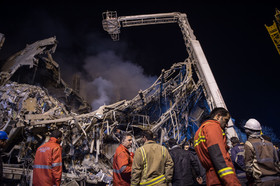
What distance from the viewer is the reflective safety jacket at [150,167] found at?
2725 mm

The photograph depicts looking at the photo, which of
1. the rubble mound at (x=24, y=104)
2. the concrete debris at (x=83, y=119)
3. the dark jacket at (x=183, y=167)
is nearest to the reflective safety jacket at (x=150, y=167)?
the dark jacket at (x=183, y=167)

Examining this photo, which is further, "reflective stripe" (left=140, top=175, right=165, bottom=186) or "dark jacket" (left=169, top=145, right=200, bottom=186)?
"dark jacket" (left=169, top=145, right=200, bottom=186)

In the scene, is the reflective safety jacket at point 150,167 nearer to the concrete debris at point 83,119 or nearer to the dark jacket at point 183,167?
the dark jacket at point 183,167

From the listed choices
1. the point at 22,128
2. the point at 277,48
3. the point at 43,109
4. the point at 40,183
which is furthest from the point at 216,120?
the point at 277,48

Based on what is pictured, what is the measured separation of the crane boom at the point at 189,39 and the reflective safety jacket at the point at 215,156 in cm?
489

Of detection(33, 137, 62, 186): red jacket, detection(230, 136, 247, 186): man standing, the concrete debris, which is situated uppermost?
the concrete debris

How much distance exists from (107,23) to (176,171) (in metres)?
11.4

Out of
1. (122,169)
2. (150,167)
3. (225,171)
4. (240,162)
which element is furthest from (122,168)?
(240,162)

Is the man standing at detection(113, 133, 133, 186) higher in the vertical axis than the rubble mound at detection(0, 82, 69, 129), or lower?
lower

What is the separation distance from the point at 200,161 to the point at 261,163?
78cm

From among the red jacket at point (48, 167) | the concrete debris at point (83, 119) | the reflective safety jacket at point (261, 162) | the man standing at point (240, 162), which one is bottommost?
the man standing at point (240, 162)

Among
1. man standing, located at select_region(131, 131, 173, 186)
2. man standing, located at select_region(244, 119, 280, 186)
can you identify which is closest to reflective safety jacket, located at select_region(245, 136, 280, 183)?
man standing, located at select_region(244, 119, 280, 186)

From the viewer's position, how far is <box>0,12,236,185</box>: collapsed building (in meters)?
6.99

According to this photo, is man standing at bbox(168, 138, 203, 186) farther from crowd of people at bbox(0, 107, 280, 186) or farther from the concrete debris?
the concrete debris
